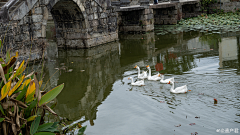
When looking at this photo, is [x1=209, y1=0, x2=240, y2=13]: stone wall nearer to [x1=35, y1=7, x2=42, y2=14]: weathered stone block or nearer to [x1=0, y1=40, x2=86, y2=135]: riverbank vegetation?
[x1=35, y1=7, x2=42, y2=14]: weathered stone block

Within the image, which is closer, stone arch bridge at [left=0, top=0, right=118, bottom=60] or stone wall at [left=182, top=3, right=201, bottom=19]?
stone arch bridge at [left=0, top=0, right=118, bottom=60]

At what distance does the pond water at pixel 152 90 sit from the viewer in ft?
13.7

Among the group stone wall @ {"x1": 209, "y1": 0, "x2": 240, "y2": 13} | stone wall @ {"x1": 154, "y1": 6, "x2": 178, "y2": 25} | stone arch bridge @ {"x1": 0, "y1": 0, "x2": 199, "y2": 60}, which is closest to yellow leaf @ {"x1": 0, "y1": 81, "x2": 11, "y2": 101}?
stone arch bridge @ {"x1": 0, "y1": 0, "x2": 199, "y2": 60}

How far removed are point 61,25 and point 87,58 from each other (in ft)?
9.79

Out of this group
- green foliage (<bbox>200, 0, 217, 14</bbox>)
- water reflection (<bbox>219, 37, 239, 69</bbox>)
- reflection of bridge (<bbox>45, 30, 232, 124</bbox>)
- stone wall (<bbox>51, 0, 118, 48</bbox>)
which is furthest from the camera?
green foliage (<bbox>200, 0, 217, 14</bbox>)

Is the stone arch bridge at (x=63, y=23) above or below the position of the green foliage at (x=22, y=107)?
above

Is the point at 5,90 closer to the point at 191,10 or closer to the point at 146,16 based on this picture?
the point at 146,16

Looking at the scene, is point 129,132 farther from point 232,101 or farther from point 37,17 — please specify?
point 37,17

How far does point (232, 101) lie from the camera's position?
4734mm

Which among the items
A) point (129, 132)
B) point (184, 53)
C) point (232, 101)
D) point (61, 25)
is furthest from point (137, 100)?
point (61, 25)

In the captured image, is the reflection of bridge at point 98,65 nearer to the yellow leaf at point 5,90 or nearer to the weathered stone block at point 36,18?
the weathered stone block at point 36,18

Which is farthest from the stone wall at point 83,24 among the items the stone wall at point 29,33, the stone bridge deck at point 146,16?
the stone bridge deck at point 146,16

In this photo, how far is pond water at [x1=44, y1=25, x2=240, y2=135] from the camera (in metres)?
4.18

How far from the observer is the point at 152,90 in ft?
18.8
